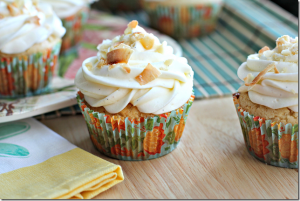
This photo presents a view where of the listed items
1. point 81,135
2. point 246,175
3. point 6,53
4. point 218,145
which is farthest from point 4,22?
point 246,175

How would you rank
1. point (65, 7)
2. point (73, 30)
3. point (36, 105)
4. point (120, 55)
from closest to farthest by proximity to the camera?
point (120, 55), point (36, 105), point (65, 7), point (73, 30)

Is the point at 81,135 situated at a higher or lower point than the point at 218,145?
lower

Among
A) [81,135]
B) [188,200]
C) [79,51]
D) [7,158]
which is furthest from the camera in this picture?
[79,51]

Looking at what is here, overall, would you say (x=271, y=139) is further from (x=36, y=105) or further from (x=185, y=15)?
(x=185, y=15)

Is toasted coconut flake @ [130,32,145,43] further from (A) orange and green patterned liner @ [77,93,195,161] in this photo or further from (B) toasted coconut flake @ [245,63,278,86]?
(B) toasted coconut flake @ [245,63,278,86]

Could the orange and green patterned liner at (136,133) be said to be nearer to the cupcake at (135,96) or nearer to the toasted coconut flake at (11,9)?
the cupcake at (135,96)

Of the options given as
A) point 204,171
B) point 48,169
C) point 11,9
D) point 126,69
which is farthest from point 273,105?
point 11,9

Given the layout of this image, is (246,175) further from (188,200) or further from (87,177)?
(87,177)
